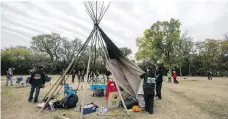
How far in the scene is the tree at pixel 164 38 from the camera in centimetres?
3123

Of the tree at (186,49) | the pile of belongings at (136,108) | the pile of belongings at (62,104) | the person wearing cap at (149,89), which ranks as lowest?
the pile of belongings at (136,108)

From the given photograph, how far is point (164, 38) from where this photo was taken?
32.1 metres

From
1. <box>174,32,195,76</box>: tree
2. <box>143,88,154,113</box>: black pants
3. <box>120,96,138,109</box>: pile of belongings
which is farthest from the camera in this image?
<box>174,32,195,76</box>: tree

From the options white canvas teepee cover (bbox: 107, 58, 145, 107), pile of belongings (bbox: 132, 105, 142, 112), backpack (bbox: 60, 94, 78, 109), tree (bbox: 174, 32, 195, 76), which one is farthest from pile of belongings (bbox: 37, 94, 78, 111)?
tree (bbox: 174, 32, 195, 76)

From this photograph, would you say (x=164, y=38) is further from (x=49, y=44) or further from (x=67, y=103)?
(x=49, y=44)

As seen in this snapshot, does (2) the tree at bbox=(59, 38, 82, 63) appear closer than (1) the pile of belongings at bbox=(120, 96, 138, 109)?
No

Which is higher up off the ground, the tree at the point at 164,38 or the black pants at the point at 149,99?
the tree at the point at 164,38

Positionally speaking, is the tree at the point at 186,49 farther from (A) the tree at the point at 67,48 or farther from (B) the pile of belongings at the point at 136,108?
(B) the pile of belongings at the point at 136,108

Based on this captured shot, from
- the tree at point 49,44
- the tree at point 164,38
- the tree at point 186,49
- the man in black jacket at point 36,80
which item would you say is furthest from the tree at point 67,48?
the man in black jacket at point 36,80

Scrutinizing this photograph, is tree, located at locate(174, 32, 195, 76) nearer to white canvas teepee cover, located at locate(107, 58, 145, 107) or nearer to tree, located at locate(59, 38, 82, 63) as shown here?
tree, located at locate(59, 38, 82, 63)

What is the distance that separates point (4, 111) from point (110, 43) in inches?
222

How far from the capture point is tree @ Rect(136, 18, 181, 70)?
31.2m

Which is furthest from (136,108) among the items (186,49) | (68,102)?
(186,49)

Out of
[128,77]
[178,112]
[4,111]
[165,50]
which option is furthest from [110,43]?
[165,50]
